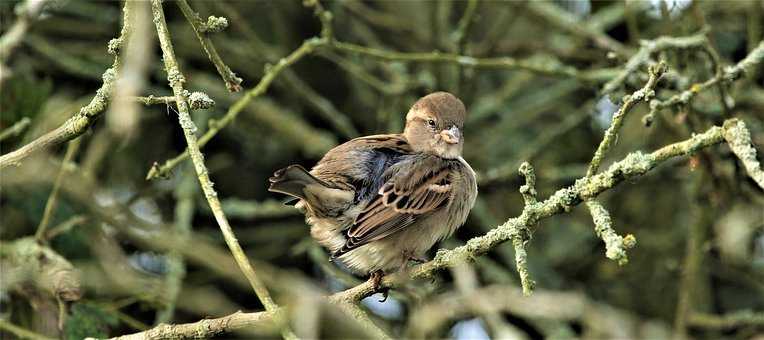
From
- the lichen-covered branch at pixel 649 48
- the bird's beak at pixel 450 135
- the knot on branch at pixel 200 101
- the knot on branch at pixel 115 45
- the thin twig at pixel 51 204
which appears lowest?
the knot on branch at pixel 200 101

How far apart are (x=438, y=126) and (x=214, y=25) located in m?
2.03

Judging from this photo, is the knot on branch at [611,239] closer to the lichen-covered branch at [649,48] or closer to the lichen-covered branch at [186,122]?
the lichen-covered branch at [186,122]

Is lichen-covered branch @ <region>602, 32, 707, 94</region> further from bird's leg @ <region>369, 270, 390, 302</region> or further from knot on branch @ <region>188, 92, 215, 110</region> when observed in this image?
knot on branch @ <region>188, 92, 215, 110</region>

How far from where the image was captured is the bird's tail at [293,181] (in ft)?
11.5

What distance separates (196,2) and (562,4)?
207cm

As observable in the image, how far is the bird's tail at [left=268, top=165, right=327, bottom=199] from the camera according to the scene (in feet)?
11.5

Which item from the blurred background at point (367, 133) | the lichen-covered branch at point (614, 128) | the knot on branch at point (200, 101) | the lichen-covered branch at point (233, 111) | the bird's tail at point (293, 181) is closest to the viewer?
the knot on branch at point (200, 101)

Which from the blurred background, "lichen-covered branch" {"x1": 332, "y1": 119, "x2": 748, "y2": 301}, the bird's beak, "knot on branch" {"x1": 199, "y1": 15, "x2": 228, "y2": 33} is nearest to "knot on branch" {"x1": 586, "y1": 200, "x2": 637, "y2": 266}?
"lichen-covered branch" {"x1": 332, "y1": 119, "x2": 748, "y2": 301}

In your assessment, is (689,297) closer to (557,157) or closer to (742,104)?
(742,104)

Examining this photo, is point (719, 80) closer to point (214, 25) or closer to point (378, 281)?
point (378, 281)

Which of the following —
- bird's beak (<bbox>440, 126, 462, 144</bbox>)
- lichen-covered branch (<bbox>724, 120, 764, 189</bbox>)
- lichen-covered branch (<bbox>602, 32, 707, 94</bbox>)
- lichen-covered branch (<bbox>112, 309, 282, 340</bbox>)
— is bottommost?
lichen-covered branch (<bbox>112, 309, 282, 340</bbox>)

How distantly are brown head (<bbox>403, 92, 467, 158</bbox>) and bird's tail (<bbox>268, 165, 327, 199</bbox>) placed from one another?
0.79 metres

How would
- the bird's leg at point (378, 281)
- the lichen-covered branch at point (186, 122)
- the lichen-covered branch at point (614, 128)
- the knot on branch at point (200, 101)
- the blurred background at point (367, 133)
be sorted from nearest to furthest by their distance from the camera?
the knot on branch at point (200, 101) → the lichen-covered branch at point (186, 122) → the lichen-covered branch at point (614, 128) → the bird's leg at point (378, 281) → the blurred background at point (367, 133)

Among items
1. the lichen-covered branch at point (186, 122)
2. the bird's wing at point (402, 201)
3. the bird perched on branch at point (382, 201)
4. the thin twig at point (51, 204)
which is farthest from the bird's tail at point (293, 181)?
the thin twig at point (51, 204)
